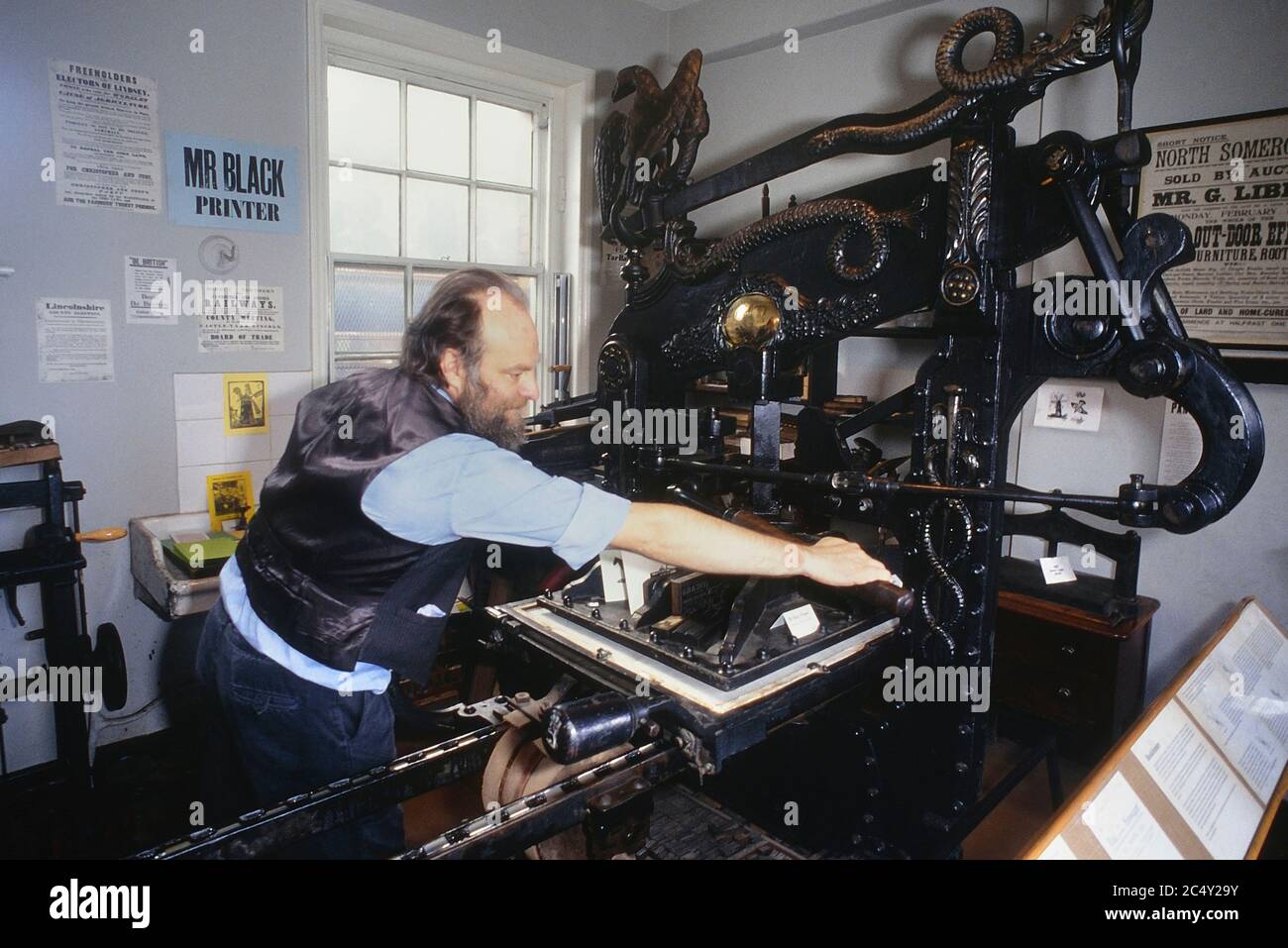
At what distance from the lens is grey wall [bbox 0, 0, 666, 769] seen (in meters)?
2.93

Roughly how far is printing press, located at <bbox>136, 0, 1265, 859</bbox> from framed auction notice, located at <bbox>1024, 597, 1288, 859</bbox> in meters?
0.35

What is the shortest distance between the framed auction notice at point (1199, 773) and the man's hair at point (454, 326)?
1.36 meters

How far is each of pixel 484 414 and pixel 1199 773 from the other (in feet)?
5.07

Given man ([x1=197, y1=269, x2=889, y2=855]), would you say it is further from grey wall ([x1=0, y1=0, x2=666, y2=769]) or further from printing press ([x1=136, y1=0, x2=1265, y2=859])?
grey wall ([x1=0, y1=0, x2=666, y2=769])

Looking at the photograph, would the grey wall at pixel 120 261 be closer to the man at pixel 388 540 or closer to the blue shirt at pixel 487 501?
the man at pixel 388 540

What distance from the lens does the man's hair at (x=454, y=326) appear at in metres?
1.78

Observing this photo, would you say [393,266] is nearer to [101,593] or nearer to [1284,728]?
[101,593]

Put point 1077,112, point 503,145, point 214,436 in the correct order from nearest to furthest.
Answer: point 1077,112 → point 214,436 → point 503,145

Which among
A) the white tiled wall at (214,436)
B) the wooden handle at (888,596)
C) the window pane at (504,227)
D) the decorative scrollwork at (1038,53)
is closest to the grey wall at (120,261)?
the white tiled wall at (214,436)

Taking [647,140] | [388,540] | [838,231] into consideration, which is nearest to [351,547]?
[388,540]

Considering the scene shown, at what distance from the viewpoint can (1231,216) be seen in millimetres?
2822
